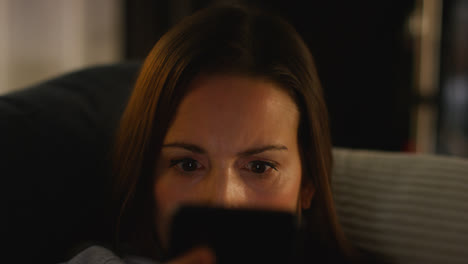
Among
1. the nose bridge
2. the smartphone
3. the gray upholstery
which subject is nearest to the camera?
the smartphone

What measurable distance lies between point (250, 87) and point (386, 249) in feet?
1.10

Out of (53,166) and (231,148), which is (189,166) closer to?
(231,148)

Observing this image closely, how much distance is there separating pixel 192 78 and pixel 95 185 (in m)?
0.21

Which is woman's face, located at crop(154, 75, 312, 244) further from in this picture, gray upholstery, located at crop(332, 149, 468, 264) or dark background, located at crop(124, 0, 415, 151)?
dark background, located at crop(124, 0, 415, 151)

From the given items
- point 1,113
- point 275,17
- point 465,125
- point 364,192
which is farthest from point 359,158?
point 465,125

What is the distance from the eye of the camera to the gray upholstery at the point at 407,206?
0.60 metres

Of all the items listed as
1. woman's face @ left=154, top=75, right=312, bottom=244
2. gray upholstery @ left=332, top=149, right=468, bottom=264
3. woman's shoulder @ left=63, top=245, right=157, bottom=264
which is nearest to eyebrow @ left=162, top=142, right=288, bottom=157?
woman's face @ left=154, top=75, right=312, bottom=244

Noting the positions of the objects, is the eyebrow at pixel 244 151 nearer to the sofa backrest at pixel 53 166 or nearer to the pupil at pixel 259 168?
the pupil at pixel 259 168

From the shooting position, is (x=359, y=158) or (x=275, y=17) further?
(x=359, y=158)

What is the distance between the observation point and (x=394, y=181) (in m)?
0.65

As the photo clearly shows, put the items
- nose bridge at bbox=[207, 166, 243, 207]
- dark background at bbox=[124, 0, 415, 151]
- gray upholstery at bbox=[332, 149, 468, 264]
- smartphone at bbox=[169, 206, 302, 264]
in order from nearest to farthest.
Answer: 1. smartphone at bbox=[169, 206, 302, 264]
2. nose bridge at bbox=[207, 166, 243, 207]
3. gray upholstery at bbox=[332, 149, 468, 264]
4. dark background at bbox=[124, 0, 415, 151]

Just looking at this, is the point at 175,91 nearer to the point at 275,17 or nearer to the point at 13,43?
the point at 275,17

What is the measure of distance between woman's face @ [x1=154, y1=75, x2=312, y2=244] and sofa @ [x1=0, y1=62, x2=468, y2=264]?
0.12m

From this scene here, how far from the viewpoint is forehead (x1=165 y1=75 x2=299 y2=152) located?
45 centimetres
